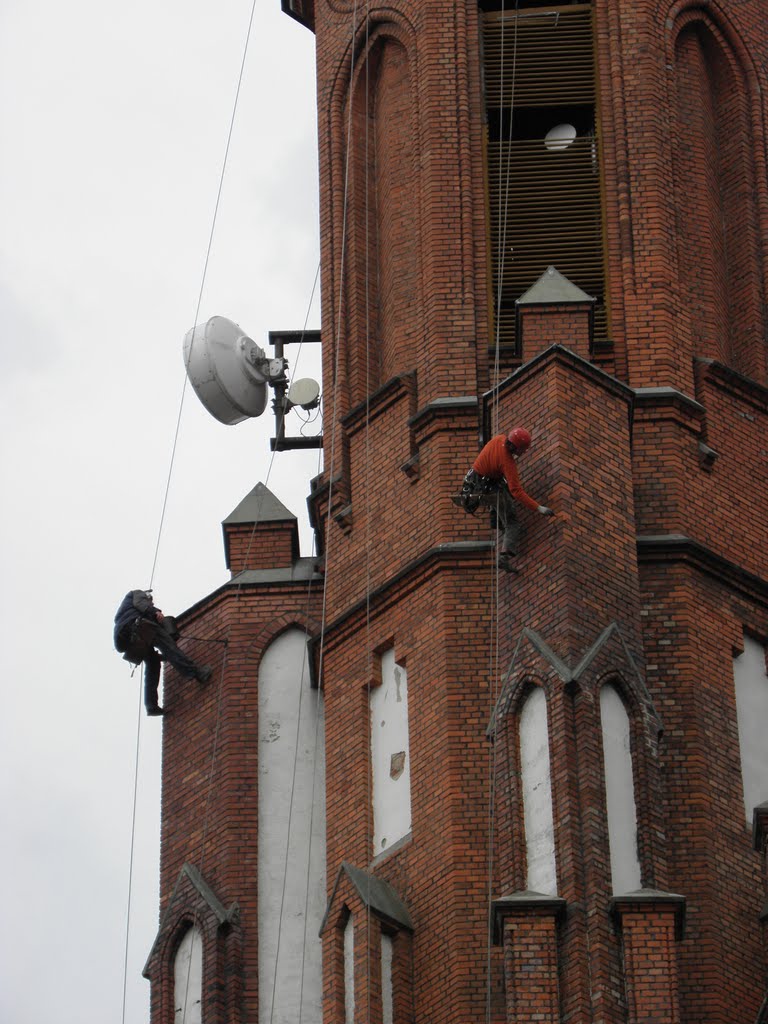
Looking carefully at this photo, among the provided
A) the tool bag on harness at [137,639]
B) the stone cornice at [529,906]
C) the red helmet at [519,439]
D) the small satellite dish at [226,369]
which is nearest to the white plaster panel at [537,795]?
the stone cornice at [529,906]

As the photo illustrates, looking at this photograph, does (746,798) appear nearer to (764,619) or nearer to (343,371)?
(764,619)

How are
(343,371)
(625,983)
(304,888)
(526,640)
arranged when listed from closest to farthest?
1. (625,983)
2. (526,640)
3. (304,888)
4. (343,371)

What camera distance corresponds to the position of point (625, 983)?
28.6 meters

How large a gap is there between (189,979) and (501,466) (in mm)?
5320

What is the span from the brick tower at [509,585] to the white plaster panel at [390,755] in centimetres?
4

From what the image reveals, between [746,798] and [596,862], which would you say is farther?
[746,798]

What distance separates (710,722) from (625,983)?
359cm

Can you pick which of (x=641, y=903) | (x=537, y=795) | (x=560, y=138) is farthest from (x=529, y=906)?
(x=560, y=138)

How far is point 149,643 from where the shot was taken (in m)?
34.3

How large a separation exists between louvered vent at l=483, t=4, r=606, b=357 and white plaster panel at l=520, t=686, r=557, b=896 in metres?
4.96

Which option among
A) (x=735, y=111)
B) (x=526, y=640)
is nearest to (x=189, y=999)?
(x=526, y=640)

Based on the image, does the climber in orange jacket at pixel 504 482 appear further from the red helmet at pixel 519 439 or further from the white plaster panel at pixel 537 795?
the white plaster panel at pixel 537 795

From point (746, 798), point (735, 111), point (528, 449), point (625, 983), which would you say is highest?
point (735, 111)

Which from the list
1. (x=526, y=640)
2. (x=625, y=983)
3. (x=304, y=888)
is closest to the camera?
(x=625, y=983)
